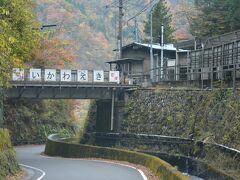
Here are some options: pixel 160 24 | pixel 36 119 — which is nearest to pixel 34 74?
pixel 36 119

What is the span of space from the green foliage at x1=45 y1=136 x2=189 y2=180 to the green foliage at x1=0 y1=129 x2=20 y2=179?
7223 mm

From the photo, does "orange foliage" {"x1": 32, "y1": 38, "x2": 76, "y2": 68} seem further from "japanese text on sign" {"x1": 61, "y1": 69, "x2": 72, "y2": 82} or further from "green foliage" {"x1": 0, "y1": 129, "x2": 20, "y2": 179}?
"green foliage" {"x1": 0, "y1": 129, "x2": 20, "y2": 179}

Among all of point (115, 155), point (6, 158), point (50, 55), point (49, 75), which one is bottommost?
point (115, 155)

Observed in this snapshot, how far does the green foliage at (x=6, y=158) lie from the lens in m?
21.7

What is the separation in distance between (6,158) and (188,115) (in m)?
13.6

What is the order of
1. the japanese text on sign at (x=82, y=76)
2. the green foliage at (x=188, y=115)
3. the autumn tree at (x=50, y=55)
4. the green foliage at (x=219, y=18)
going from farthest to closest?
the autumn tree at (x=50, y=55) → the green foliage at (x=219, y=18) → the japanese text on sign at (x=82, y=76) → the green foliage at (x=188, y=115)

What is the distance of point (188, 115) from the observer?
31219 mm

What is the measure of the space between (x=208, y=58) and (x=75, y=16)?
118 metres

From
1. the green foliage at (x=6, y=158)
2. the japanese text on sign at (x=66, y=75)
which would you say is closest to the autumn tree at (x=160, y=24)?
the japanese text on sign at (x=66, y=75)

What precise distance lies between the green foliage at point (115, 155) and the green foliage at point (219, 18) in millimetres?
23414

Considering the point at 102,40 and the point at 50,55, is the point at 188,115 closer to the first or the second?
the point at 50,55

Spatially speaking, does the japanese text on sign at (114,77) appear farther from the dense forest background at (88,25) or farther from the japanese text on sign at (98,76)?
the dense forest background at (88,25)

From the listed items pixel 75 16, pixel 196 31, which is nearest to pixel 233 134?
pixel 196 31

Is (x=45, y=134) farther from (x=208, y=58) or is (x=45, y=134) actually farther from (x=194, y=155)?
(x=194, y=155)
